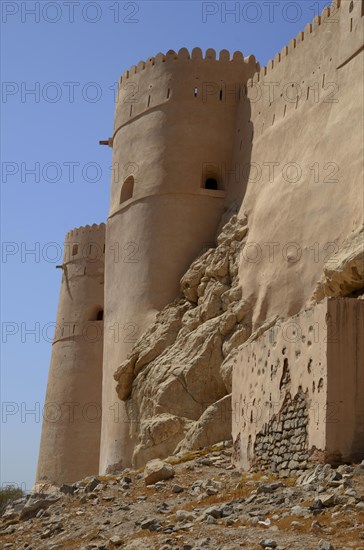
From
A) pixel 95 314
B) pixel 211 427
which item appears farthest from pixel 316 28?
pixel 95 314

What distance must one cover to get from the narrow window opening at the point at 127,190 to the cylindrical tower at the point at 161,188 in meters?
0.02

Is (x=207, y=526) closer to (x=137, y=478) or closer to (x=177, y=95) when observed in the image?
(x=137, y=478)

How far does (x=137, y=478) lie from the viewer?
15.4 meters

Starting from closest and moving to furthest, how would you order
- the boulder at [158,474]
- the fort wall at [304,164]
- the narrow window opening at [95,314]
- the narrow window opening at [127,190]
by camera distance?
the boulder at [158,474] < the fort wall at [304,164] < the narrow window opening at [127,190] < the narrow window opening at [95,314]

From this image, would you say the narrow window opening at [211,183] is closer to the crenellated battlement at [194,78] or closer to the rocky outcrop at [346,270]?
the crenellated battlement at [194,78]

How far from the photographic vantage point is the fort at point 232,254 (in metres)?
13.8

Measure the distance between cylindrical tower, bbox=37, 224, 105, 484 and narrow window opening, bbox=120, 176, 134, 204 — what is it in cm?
474

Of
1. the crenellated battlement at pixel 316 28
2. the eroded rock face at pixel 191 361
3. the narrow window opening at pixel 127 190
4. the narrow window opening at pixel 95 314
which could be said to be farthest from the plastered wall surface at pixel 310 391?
the narrow window opening at pixel 95 314

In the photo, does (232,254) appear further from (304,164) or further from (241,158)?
(304,164)

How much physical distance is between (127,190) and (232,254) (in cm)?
390

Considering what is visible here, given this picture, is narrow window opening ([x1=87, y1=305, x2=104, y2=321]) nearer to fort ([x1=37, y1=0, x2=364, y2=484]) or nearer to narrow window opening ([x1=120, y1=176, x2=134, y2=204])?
fort ([x1=37, y1=0, x2=364, y2=484])

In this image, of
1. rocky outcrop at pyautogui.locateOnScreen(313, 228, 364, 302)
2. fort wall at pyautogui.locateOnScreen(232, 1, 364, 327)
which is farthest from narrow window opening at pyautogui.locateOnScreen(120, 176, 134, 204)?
rocky outcrop at pyautogui.locateOnScreen(313, 228, 364, 302)

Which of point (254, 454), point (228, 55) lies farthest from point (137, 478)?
point (228, 55)

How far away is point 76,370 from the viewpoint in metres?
27.3
